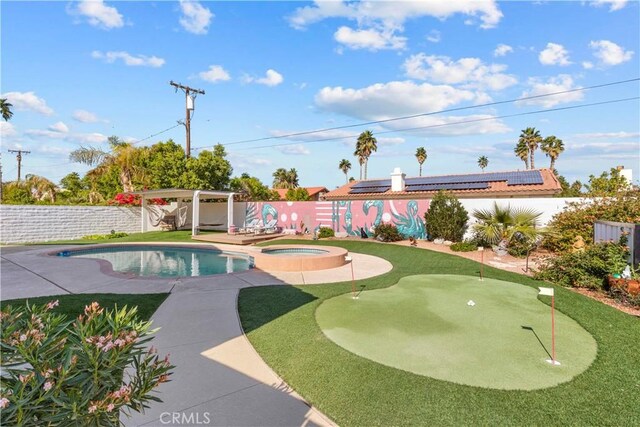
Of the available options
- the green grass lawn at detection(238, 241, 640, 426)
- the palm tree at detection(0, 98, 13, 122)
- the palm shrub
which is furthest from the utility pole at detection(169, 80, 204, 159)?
the green grass lawn at detection(238, 241, 640, 426)

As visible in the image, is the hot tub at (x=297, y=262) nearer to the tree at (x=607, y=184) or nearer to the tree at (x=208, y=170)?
the tree at (x=607, y=184)

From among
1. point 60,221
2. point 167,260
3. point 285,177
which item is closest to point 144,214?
point 60,221

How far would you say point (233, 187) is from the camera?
31.6m

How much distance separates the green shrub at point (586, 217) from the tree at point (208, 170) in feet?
74.2

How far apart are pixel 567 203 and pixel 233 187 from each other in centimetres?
2682

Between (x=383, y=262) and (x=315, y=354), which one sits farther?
(x=383, y=262)

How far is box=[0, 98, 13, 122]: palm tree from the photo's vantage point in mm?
17789

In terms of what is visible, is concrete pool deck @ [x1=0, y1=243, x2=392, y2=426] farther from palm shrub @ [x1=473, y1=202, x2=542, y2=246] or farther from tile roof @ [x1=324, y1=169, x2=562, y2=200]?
tile roof @ [x1=324, y1=169, x2=562, y2=200]

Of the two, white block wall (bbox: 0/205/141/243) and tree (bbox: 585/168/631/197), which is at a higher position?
tree (bbox: 585/168/631/197)

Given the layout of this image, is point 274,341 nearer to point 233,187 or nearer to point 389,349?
point 389,349

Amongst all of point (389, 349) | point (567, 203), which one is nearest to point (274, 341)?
point (389, 349)

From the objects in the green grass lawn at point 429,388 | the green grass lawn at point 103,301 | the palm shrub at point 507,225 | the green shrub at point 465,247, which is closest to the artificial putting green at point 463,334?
the green grass lawn at point 429,388

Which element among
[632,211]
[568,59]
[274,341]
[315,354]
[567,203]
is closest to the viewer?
[315,354]

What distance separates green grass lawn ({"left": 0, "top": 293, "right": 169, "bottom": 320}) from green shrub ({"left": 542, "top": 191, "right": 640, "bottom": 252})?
14139 millimetres
